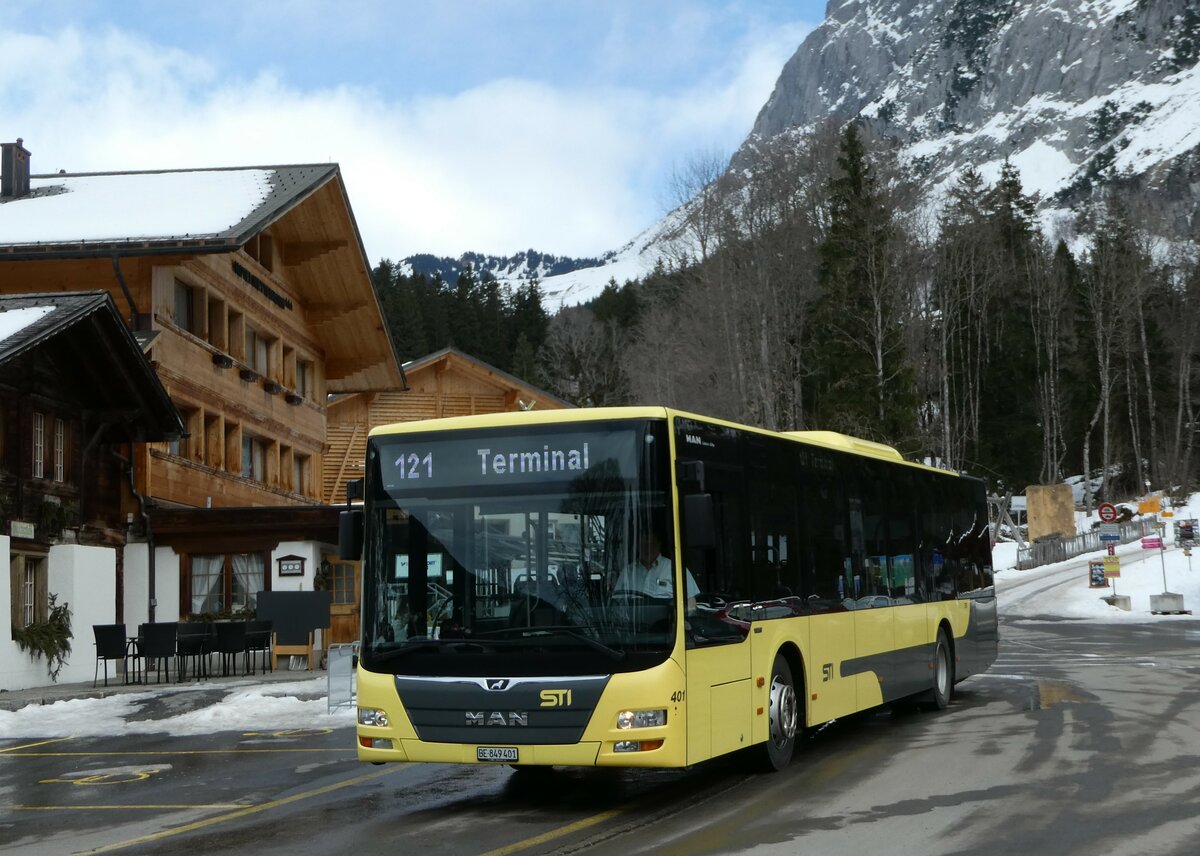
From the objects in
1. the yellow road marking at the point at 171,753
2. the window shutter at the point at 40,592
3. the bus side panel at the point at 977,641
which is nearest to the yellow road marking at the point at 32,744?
the yellow road marking at the point at 171,753

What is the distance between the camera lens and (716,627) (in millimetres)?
10383

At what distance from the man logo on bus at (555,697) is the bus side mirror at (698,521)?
126 cm

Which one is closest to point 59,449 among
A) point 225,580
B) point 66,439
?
point 66,439

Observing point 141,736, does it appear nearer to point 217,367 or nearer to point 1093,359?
point 217,367

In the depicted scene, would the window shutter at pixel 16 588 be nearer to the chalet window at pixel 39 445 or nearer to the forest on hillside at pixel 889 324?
the chalet window at pixel 39 445

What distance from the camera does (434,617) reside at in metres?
10.2

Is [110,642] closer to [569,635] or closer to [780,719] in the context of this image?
[780,719]

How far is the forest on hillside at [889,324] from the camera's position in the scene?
178 ft

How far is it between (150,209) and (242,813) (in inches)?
931

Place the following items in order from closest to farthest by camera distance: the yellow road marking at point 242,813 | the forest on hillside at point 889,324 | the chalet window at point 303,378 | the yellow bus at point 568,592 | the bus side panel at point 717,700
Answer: the yellow road marking at point 242,813, the yellow bus at point 568,592, the bus side panel at point 717,700, the chalet window at point 303,378, the forest on hillside at point 889,324

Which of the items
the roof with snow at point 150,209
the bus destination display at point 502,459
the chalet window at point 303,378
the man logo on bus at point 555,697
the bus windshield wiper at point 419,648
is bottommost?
the man logo on bus at point 555,697

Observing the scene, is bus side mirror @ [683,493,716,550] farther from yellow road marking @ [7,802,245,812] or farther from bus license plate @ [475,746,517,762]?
yellow road marking @ [7,802,245,812]

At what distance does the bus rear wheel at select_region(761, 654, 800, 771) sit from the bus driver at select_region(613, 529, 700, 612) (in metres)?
1.95

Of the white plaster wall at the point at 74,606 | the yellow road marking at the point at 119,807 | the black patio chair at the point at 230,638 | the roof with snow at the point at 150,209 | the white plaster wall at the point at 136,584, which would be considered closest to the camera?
the yellow road marking at the point at 119,807
